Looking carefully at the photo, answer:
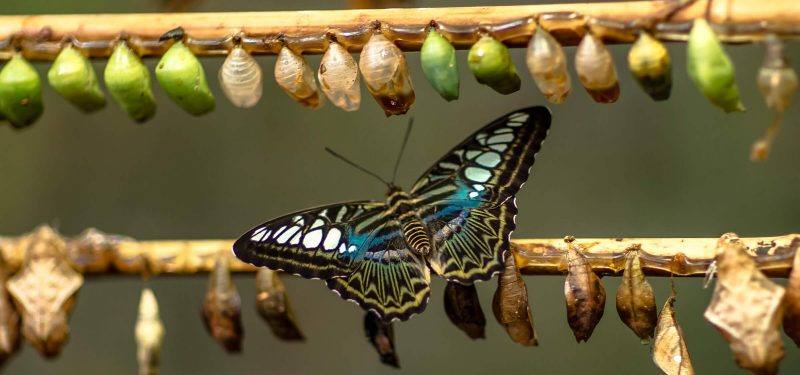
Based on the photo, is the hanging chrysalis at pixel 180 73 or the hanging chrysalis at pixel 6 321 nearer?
the hanging chrysalis at pixel 180 73

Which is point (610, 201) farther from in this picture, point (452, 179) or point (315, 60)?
point (452, 179)

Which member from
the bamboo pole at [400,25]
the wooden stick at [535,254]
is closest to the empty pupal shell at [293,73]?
the bamboo pole at [400,25]

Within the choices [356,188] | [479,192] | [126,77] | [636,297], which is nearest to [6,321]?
[126,77]

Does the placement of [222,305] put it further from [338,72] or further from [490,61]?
[490,61]

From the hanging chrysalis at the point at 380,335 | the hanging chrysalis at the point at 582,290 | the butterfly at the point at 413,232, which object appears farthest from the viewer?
the hanging chrysalis at the point at 380,335

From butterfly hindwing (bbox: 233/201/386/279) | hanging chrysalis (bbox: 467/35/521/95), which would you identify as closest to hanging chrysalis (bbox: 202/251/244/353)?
butterfly hindwing (bbox: 233/201/386/279)

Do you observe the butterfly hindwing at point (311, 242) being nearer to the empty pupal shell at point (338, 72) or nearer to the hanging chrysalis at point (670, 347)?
the empty pupal shell at point (338, 72)
